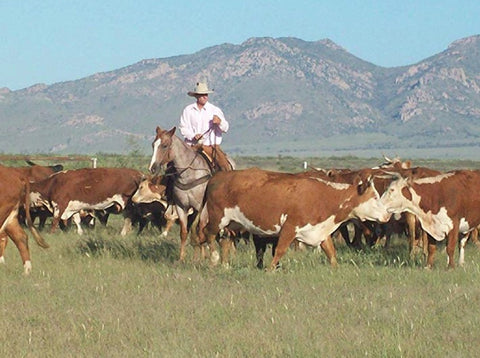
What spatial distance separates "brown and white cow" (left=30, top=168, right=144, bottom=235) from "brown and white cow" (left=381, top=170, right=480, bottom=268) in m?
8.03

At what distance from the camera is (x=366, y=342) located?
789 cm

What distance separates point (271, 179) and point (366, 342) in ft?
15.5

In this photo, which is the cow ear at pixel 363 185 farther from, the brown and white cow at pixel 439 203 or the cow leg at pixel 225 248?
the cow leg at pixel 225 248

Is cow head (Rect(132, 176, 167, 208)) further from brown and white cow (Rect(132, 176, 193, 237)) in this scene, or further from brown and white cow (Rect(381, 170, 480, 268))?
brown and white cow (Rect(381, 170, 480, 268))

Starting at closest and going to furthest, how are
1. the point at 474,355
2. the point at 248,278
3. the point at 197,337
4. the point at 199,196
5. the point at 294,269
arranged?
the point at 474,355
the point at 197,337
the point at 248,278
the point at 294,269
the point at 199,196

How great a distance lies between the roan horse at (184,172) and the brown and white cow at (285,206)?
1344 mm

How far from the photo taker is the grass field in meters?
7.89

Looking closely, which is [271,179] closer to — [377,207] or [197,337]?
[377,207]

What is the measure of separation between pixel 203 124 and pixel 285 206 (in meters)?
3.35

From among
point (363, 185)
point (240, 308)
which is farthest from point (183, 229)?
point (240, 308)

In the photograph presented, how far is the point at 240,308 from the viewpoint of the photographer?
30.8 feet

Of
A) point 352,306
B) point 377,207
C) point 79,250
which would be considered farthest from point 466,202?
point 79,250

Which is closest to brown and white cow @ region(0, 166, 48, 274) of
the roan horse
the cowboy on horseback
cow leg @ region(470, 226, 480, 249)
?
the roan horse

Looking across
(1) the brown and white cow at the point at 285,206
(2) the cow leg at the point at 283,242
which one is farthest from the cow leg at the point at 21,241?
(2) the cow leg at the point at 283,242
